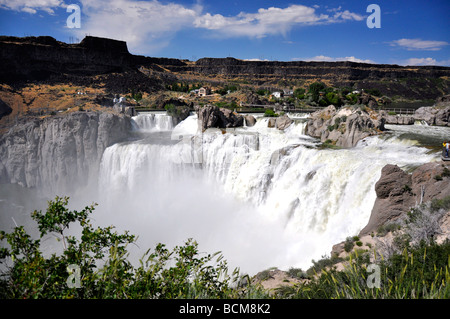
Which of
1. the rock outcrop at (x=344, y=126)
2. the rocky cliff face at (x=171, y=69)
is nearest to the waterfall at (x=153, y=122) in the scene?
the rock outcrop at (x=344, y=126)

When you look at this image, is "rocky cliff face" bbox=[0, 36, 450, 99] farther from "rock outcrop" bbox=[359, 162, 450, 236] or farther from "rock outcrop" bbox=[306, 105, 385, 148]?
"rock outcrop" bbox=[359, 162, 450, 236]

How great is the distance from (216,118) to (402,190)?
72.8ft

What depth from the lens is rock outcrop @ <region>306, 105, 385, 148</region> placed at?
78.0 feet

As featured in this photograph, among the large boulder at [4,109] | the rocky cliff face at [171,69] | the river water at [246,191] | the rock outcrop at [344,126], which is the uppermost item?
the rocky cliff face at [171,69]

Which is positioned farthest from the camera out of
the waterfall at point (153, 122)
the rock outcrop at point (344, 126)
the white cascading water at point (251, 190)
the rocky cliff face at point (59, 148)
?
the waterfall at point (153, 122)

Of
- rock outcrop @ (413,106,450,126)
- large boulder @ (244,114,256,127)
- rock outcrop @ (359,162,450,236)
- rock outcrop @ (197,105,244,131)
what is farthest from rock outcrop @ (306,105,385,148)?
rock outcrop @ (359,162,450,236)

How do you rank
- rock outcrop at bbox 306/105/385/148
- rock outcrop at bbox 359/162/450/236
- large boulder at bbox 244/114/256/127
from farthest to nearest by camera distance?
large boulder at bbox 244/114/256/127 → rock outcrop at bbox 306/105/385/148 → rock outcrop at bbox 359/162/450/236

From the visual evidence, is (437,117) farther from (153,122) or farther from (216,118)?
(153,122)

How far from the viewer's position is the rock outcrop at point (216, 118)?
3291 centimetres

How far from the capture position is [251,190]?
874 inches

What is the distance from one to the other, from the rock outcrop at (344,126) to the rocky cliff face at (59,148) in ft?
64.5

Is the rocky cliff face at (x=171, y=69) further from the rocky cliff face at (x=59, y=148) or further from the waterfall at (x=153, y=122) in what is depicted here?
the rocky cliff face at (x=59, y=148)

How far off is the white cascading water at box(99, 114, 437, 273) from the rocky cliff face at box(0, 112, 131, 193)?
2.21m

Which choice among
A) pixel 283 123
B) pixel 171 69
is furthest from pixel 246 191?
pixel 171 69
